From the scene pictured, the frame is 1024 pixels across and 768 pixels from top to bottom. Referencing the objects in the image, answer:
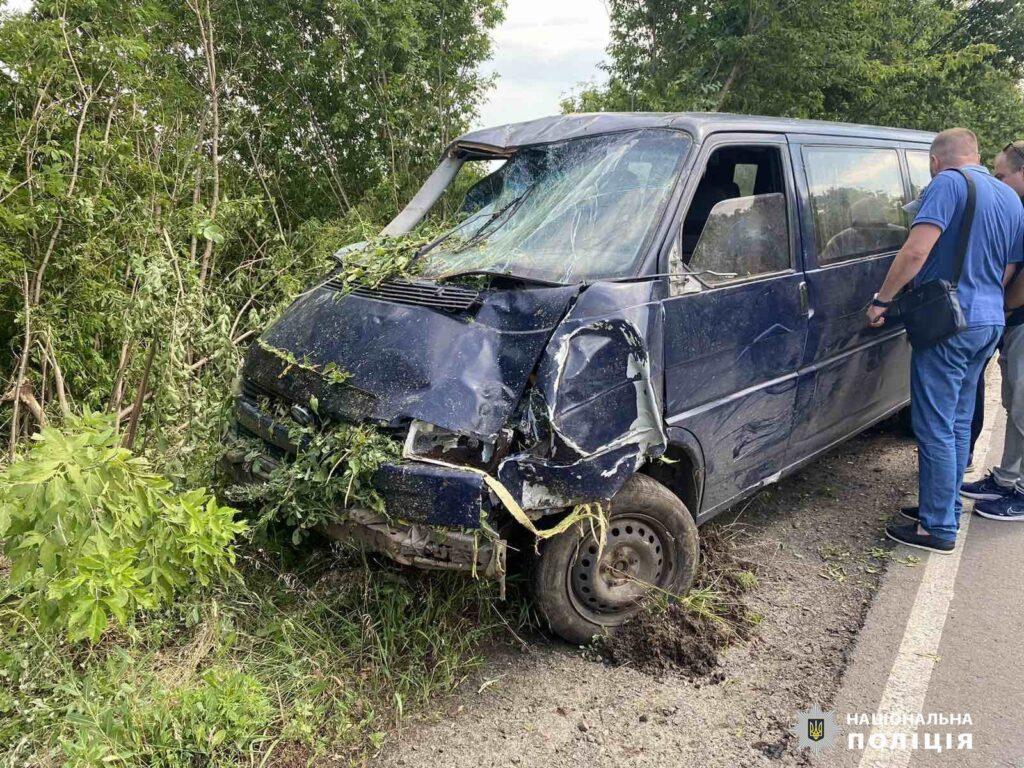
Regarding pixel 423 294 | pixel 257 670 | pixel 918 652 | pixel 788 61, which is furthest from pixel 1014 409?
pixel 788 61

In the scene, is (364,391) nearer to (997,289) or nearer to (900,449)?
(997,289)

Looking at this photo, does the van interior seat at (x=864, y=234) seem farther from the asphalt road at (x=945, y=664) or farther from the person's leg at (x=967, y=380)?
the asphalt road at (x=945, y=664)

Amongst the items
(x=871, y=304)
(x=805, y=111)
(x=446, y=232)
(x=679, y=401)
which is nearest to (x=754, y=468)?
(x=679, y=401)

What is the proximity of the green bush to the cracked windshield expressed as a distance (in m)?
1.50

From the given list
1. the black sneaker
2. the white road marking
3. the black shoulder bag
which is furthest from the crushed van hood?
the black sneaker

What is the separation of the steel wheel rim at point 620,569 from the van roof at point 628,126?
69.9 inches

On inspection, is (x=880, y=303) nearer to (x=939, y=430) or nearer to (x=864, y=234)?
(x=864, y=234)

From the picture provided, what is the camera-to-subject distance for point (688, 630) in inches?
120

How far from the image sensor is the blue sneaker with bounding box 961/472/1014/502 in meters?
4.39

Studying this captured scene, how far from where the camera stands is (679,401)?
3.05 meters

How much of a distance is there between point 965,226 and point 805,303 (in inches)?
36.7

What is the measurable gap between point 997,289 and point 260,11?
6816 millimetres

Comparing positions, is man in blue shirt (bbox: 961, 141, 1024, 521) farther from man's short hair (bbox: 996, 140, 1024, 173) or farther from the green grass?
the green grass

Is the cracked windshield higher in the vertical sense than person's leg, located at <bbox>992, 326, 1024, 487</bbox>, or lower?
higher
